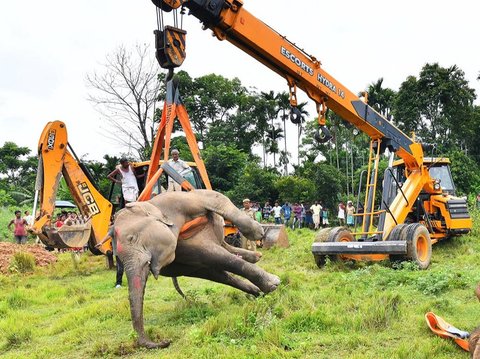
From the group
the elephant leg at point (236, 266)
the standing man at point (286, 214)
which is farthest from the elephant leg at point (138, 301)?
the standing man at point (286, 214)

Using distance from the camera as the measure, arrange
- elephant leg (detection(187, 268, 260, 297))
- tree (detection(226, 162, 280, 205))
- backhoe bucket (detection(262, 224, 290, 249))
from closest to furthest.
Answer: elephant leg (detection(187, 268, 260, 297)) → backhoe bucket (detection(262, 224, 290, 249)) → tree (detection(226, 162, 280, 205))

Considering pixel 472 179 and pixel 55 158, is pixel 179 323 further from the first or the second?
pixel 472 179

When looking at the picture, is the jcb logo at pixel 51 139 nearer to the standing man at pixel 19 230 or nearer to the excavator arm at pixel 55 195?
the excavator arm at pixel 55 195

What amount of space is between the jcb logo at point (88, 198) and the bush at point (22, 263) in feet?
6.93

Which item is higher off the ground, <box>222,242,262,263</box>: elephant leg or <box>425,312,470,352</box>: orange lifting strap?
<box>222,242,262,263</box>: elephant leg

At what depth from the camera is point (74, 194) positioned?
12.0 meters

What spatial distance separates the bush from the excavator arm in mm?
1514

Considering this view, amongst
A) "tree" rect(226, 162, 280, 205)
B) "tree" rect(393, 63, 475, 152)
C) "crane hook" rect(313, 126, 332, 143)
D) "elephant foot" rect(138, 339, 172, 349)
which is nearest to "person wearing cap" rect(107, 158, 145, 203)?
"crane hook" rect(313, 126, 332, 143)

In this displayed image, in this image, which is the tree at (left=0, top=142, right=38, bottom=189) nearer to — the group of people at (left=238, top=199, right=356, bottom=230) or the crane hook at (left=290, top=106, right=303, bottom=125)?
the group of people at (left=238, top=199, right=356, bottom=230)

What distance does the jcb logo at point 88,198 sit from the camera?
1201 cm

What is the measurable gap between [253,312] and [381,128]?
687 cm

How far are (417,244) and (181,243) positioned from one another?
593cm

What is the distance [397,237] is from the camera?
10.2 metres

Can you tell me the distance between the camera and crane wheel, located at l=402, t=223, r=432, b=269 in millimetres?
9844
